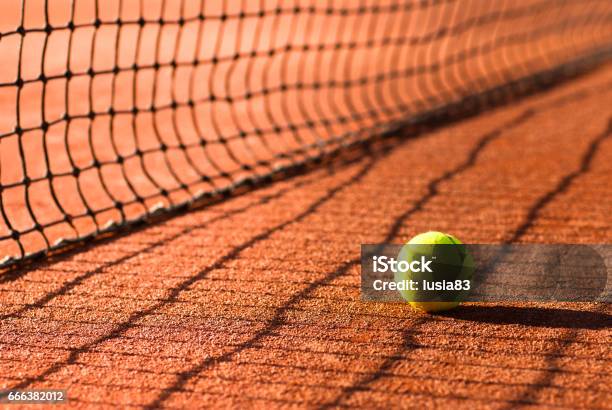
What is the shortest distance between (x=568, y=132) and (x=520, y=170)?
3.20 feet

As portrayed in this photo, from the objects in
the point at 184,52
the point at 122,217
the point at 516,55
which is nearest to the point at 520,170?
the point at 122,217

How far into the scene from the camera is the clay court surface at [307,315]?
7.55 ft

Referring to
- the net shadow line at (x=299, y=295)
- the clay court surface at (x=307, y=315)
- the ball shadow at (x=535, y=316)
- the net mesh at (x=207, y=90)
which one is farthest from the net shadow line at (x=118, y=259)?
the ball shadow at (x=535, y=316)

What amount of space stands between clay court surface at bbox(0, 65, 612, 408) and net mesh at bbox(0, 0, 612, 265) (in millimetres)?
364

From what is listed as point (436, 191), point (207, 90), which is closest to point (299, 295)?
point (436, 191)

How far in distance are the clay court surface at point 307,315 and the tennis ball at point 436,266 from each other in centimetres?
6

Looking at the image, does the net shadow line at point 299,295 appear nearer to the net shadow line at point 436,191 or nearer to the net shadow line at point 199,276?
the net shadow line at point 436,191

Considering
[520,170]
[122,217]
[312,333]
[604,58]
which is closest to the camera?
[312,333]

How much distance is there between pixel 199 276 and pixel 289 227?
24.7 inches

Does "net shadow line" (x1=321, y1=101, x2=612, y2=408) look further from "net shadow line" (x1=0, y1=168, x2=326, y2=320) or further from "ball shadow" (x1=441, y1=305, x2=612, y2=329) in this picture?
"net shadow line" (x1=0, y1=168, x2=326, y2=320)

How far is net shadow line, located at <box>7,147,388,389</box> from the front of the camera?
2.43 meters

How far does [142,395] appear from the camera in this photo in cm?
226

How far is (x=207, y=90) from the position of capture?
6336 millimetres

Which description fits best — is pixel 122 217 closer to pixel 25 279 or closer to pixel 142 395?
pixel 25 279
